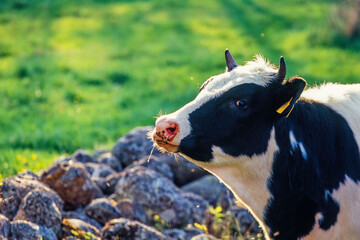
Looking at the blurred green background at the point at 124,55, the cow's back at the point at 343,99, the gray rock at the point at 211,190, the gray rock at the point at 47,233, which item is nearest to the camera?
the cow's back at the point at 343,99

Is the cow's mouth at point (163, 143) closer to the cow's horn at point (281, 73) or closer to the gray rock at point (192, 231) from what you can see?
the cow's horn at point (281, 73)

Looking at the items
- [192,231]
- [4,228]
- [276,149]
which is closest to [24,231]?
[4,228]

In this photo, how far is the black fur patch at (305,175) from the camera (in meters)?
4.16

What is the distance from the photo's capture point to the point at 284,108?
3982mm

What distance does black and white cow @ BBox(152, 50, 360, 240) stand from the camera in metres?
4.04

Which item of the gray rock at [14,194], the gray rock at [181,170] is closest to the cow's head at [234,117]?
the gray rock at [14,194]

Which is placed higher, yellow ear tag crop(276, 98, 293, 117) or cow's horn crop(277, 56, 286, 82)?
cow's horn crop(277, 56, 286, 82)

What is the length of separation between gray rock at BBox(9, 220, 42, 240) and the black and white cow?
1.50m

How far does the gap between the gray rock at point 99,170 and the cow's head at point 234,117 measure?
11.6 ft

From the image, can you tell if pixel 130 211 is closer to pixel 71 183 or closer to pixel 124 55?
pixel 71 183

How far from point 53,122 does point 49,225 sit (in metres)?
5.65

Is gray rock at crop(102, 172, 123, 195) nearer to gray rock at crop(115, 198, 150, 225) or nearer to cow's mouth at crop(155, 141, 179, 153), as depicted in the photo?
gray rock at crop(115, 198, 150, 225)

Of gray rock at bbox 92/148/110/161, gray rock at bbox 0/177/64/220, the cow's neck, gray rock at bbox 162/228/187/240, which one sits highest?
the cow's neck

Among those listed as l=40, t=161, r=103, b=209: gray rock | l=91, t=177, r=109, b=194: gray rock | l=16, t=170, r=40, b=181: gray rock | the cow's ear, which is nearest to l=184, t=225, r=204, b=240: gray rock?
l=40, t=161, r=103, b=209: gray rock
